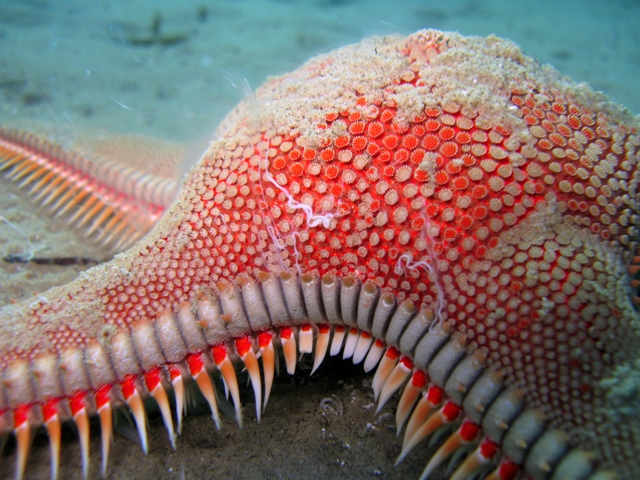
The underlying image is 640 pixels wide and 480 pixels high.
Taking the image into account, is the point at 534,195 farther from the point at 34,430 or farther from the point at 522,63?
the point at 34,430

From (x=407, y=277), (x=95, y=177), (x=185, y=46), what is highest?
(x=185, y=46)

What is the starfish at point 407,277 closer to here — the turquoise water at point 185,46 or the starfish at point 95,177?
the starfish at point 95,177

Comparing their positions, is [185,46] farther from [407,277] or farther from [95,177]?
[407,277]

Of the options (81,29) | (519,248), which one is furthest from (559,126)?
(81,29)

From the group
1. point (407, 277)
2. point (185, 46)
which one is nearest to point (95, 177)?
point (407, 277)

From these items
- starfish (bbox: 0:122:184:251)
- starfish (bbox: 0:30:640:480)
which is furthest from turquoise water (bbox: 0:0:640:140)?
starfish (bbox: 0:30:640:480)

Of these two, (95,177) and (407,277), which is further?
(95,177)

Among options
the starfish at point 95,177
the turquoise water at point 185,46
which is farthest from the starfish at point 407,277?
the turquoise water at point 185,46

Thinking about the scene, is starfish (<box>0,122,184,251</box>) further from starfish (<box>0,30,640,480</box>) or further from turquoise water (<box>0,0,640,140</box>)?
starfish (<box>0,30,640,480</box>)
